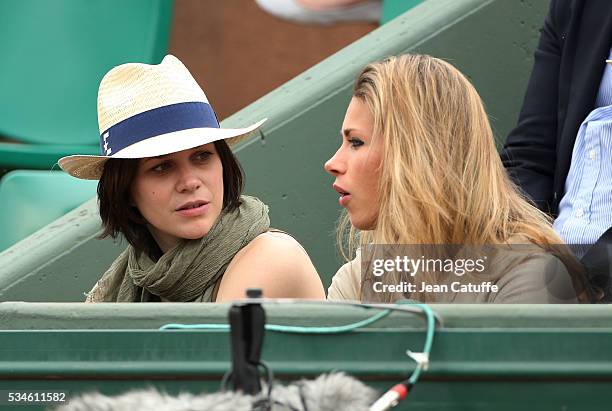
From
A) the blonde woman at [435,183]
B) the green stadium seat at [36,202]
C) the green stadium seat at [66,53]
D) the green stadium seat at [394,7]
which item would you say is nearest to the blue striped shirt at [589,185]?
the blonde woman at [435,183]

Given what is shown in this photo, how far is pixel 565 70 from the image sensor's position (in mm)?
2889

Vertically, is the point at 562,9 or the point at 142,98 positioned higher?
the point at 562,9

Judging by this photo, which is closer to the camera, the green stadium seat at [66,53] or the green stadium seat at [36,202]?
the green stadium seat at [36,202]

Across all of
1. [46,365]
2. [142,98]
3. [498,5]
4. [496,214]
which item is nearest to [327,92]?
[498,5]

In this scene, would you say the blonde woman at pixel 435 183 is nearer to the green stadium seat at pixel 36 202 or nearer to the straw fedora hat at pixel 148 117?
the straw fedora hat at pixel 148 117

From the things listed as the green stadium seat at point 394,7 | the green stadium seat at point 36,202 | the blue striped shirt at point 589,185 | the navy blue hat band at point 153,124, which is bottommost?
the blue striped shirt at point 589,185

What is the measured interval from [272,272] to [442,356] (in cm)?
83

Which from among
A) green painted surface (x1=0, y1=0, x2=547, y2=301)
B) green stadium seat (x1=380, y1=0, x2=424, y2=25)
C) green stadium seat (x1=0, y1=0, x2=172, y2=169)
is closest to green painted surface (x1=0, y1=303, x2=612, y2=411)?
green painted surface (x1=0, y1=0, x2=547, y2=301)

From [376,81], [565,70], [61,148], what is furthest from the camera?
[61,148]

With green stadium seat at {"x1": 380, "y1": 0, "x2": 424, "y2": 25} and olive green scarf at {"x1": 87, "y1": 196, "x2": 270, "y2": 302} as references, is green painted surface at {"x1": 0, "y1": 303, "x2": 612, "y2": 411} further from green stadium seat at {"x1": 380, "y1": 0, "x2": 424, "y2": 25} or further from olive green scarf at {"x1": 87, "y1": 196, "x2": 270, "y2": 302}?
green stadium seat at {"x1": 380, "y1": 0, "x2": 424, "y2": 25}

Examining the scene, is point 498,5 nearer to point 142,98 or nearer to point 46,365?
point 142,98

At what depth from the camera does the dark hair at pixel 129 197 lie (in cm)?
258

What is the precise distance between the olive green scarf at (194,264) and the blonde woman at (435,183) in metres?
0.23

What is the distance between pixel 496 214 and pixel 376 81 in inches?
15.2
